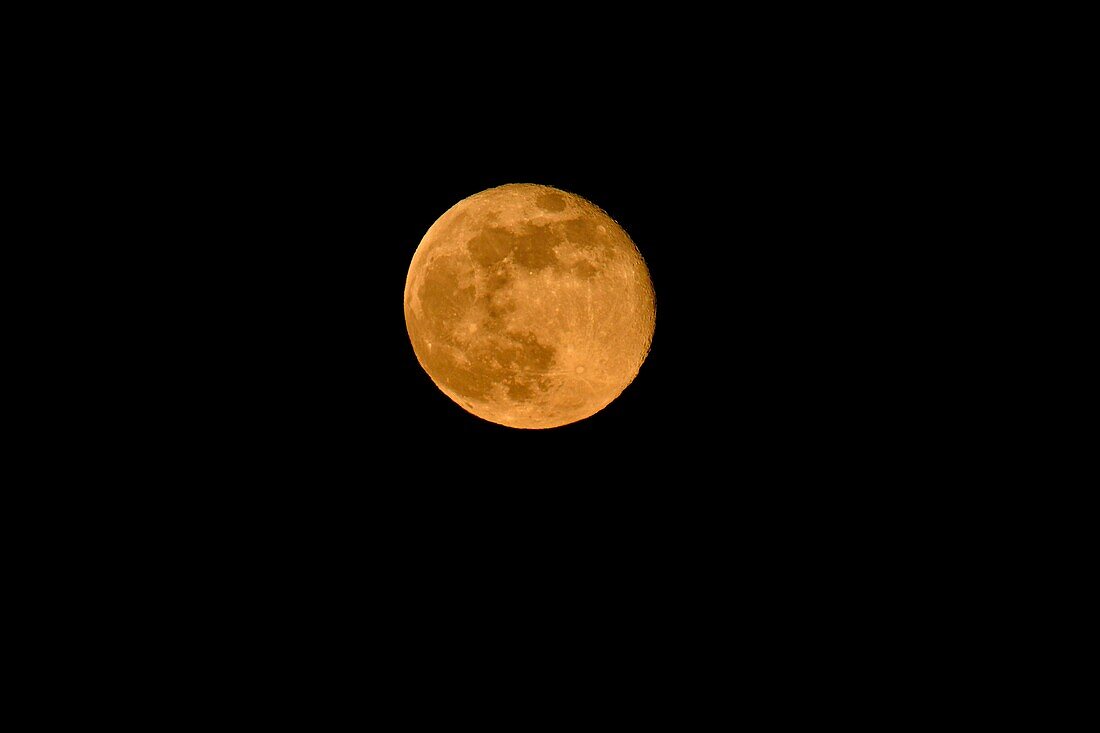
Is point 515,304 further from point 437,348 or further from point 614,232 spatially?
point 614,232

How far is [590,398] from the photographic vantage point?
3.11 m

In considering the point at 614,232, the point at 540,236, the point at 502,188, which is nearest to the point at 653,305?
the point at 614,232

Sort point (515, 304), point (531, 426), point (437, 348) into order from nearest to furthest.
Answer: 1. point (515, 304)
2. point (437, 348)
3. point (531, 426)

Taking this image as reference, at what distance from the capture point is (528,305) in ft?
9.16

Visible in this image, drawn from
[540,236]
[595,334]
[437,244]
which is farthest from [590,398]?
[437,244]

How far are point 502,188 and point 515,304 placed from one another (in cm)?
78

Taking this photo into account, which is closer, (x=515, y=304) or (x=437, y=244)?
(x=515, y=304)

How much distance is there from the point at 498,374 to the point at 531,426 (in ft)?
1.62

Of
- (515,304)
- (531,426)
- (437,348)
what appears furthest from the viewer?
(531,426)

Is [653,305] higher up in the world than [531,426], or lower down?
higher up

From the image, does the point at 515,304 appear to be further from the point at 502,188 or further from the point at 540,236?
the point at 502,188

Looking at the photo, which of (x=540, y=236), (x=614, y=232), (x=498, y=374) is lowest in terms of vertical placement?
(x=498, y=374)

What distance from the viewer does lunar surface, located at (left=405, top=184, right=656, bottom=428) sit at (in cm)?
282

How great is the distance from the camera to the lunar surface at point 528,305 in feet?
9.25
